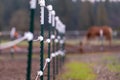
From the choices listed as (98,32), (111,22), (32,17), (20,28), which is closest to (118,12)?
(111,22)

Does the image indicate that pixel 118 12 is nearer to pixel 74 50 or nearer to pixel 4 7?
pixel 4 7

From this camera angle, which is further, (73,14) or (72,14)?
(73,14)

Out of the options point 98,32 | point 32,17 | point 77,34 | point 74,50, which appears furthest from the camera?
point 77,34

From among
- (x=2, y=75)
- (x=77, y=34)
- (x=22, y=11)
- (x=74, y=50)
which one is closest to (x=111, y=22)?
(x=22, y=11)

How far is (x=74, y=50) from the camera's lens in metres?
36.4

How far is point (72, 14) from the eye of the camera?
78.7m

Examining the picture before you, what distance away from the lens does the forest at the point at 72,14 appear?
69.4 m

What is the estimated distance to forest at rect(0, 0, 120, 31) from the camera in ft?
228

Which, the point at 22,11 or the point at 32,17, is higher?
the point at 32,17

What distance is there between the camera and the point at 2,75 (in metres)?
15.0

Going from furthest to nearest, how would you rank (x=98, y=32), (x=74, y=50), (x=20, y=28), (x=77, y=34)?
(x=20, y=28)
(x=77, y=34)
(x=98, y=32)
(x=74, y=50)

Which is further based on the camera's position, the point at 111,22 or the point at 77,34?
the point at 111,22

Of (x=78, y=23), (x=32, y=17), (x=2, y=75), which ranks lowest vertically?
(x=78, y=23)

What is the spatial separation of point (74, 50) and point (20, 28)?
96.4ft
